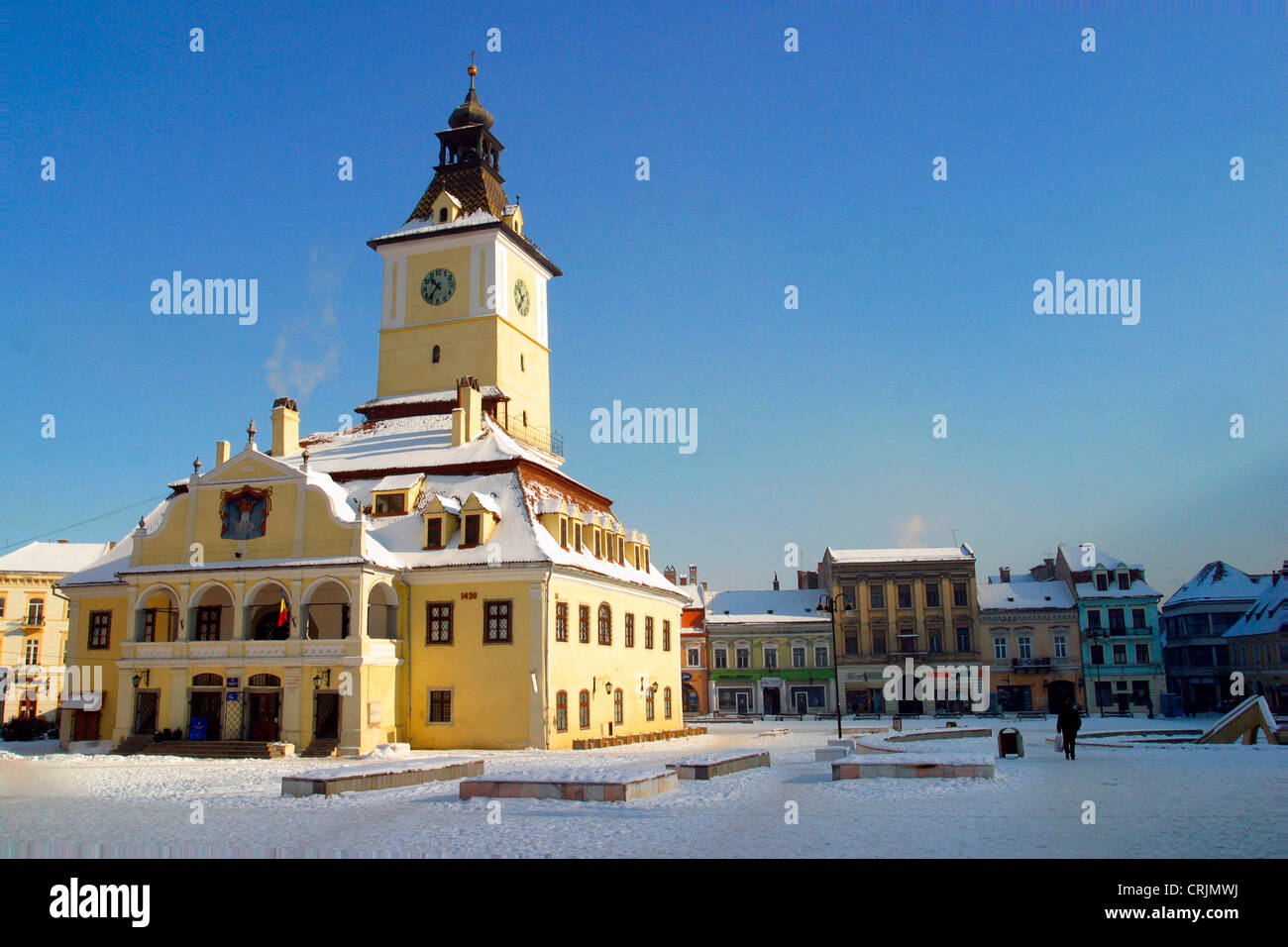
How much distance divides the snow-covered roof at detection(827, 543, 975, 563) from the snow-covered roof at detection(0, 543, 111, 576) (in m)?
48.7

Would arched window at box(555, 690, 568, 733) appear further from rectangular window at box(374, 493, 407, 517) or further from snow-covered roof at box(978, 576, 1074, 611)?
snow-covered roof at box(978, 576, 1074, 611)

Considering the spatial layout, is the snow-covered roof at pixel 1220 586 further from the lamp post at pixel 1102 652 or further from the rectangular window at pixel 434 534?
the rectangular window at pixel 434 534

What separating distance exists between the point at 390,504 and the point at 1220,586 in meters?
Result: 60.8

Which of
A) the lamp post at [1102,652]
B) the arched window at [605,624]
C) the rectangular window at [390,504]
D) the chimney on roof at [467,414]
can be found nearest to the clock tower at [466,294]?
Result: the chimney on roof at [467,414]

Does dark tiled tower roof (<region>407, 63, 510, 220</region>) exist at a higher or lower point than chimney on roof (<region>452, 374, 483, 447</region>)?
higher

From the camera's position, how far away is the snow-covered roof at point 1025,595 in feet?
242

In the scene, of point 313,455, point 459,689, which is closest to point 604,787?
point 459,689

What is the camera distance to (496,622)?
37938 millimetres

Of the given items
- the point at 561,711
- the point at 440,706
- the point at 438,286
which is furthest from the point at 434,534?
the point at 438,286

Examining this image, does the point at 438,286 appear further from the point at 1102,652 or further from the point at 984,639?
the point at 1102,652

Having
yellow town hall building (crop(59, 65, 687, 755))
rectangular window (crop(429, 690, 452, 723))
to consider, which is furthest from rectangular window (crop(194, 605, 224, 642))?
rectangular window (crop(429, 690, 452, 723))

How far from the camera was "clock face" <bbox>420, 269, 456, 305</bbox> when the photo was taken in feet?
168

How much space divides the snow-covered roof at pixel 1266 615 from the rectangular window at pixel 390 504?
5385 cm
